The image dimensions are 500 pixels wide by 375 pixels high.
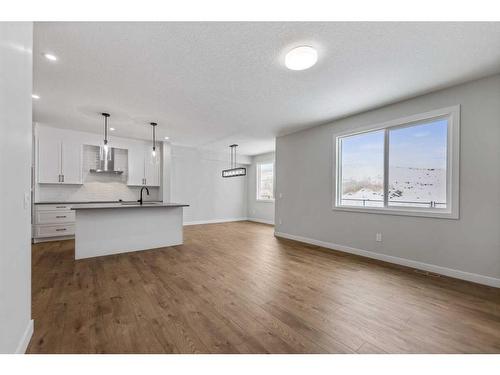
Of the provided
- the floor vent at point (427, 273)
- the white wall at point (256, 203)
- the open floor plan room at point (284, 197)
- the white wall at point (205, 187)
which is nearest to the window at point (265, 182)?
the white wall at point (256, 203)

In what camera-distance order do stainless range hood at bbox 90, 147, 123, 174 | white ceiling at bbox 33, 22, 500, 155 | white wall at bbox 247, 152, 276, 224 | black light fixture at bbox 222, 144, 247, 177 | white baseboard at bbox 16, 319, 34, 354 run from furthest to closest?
white wall at bbox 247, 152, 276, 224, black light fixture at bbox 222, 144, 247, 177, stainless range hood at bbox 90, 147, 123, 174, white ceiling at bbox 33, 22, 500, 155, white baseboard at bbox 16, 319, 34, 354

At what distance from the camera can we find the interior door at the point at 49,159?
4895 millimetres

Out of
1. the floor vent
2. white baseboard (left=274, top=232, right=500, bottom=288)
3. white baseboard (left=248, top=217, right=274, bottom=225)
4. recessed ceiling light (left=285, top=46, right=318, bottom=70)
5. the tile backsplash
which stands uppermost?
recessed ceiling light (left=285, top=46, right=318, bottom=70)

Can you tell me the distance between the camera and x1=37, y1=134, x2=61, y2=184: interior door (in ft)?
16.1


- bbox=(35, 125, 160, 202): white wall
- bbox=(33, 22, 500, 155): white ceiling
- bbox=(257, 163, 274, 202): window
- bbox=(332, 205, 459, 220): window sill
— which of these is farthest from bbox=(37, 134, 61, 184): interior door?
bbox=(332, 205, 459, 220): window sill

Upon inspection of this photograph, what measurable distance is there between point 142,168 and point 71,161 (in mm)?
1557

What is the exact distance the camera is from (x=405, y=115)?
344cm

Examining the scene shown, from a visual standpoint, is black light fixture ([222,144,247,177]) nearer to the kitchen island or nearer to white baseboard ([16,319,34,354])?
the kitchen island

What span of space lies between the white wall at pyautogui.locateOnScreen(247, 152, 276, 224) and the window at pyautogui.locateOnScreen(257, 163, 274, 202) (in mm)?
161

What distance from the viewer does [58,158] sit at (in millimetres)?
5082

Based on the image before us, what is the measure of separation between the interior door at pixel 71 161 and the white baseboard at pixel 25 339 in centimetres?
454

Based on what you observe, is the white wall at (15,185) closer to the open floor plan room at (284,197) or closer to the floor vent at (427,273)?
the open floor plan room at (284,197)
